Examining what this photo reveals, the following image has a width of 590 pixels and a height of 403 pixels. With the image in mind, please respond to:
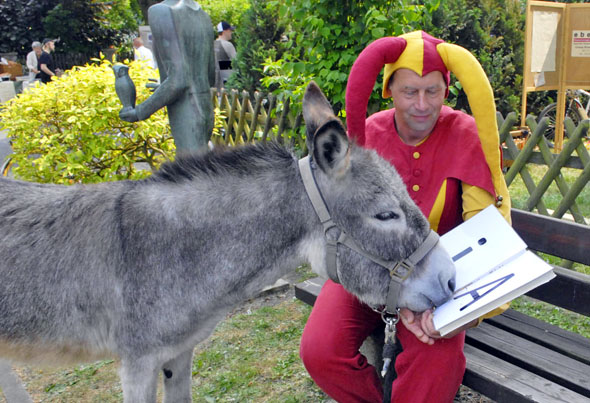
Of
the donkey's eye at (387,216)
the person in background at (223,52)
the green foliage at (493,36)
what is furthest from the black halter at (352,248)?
the person in background at (223,52)

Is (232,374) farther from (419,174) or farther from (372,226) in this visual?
(372,226)

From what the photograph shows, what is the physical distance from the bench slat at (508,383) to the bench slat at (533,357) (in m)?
0.08

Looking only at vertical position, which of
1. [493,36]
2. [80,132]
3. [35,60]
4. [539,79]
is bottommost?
[80,132]

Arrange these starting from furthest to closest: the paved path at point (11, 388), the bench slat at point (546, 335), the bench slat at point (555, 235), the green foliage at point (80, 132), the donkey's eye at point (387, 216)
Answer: the green foliage at point (80, 132), the paved path at point (11, 388), the bench slat at point (555, 235), the bench slat at point (546, 335), the donkey's eye at point (387, 216)

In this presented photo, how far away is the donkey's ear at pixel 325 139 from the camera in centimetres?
187

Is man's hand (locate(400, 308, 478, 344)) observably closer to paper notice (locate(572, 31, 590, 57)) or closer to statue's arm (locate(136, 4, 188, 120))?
statue's arm (locate(136, 4, 188, 120))

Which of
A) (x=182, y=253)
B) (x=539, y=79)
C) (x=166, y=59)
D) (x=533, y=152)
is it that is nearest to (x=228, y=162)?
(x=182, y=253)

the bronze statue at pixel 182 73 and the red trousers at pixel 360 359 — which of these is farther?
the bronze statue at pixel 182 73

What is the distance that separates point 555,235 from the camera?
287cm

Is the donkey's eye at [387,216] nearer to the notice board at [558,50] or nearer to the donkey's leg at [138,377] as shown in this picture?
the donkey's leg at [138,377]

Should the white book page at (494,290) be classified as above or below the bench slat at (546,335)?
above

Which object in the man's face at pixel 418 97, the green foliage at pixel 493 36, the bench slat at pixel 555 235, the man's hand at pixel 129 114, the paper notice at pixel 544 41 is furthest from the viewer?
the green foliage at pixel 493 36

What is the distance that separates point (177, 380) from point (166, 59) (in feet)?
7.13

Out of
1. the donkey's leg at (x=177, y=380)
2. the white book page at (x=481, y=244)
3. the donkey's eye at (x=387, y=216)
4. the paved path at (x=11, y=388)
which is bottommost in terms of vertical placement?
the paved path at (x=11, y=388)
